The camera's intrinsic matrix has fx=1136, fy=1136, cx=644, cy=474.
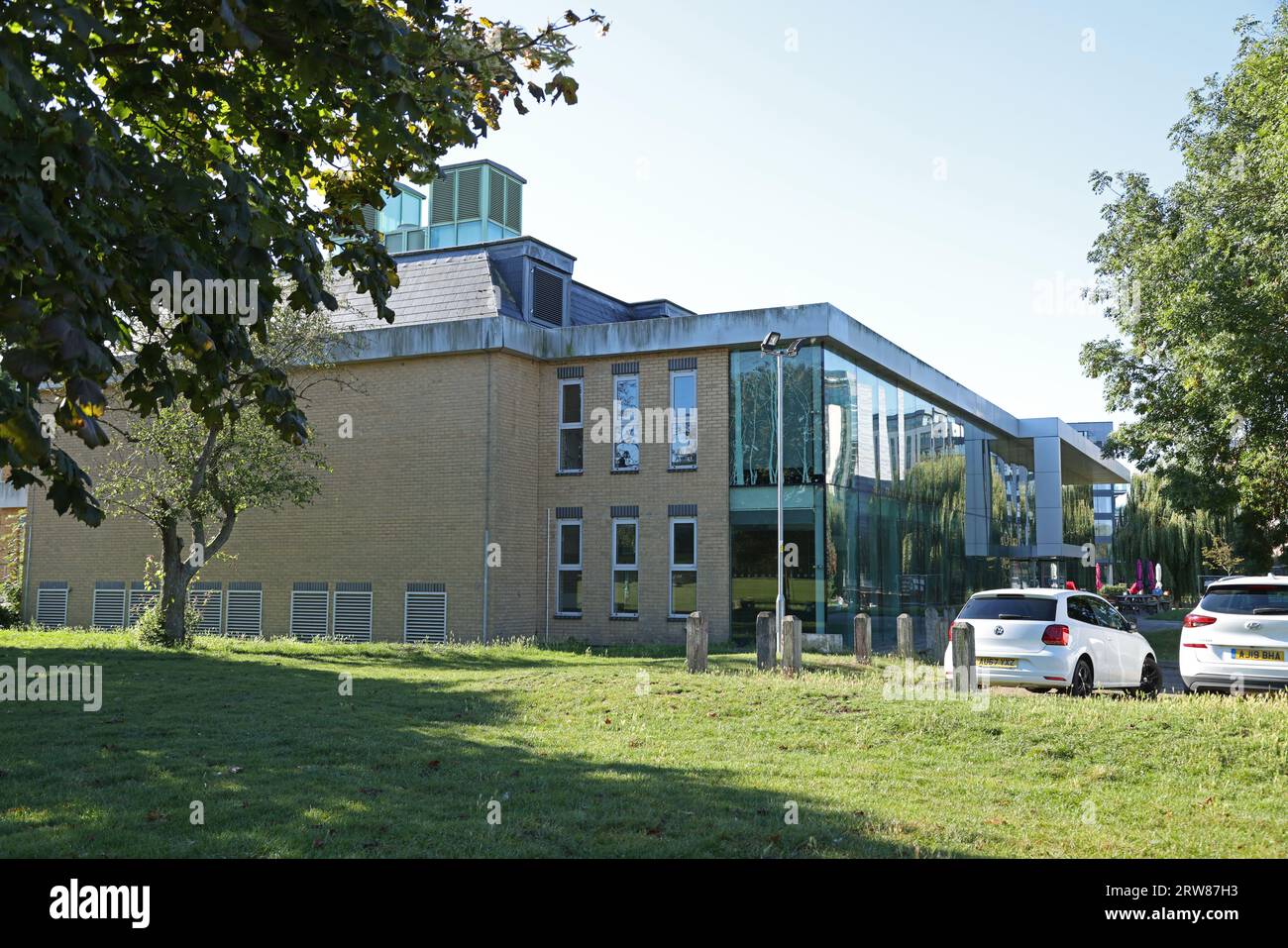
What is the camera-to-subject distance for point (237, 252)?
621 centimetres

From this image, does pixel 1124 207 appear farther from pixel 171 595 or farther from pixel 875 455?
pixel 171 595

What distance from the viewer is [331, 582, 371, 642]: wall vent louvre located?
25203mm

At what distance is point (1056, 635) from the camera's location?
47.3 feet

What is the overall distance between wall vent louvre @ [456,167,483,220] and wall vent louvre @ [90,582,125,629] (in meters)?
13.0

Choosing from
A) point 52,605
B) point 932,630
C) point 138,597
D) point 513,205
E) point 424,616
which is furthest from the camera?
point 513,205

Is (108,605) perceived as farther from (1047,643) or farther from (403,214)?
(1047,643)

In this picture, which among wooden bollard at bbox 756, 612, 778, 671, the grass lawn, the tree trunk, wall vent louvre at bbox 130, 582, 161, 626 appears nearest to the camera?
the grass lawn

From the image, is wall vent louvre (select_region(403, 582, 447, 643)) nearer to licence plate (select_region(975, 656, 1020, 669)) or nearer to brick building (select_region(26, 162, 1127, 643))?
brick building (select_region(26, 162, 1127, 643))

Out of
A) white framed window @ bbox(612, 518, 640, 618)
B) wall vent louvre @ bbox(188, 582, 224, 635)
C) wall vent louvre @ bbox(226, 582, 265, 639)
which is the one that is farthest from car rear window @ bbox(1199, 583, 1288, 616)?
wall vent louvre @ bbox(188, 582, 224, 635)

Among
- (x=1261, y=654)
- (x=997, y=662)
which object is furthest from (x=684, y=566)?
(x=1261, y=654)

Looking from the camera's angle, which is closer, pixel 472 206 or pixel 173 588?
pixel 173 588

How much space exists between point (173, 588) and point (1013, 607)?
14.9 meters

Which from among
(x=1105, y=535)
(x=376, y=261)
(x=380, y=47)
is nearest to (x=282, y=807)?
(x=376, y=261)

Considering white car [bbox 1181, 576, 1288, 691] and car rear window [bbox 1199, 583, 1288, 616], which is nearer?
white car [bbox 1181, 576, 1288, 691]
